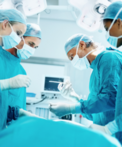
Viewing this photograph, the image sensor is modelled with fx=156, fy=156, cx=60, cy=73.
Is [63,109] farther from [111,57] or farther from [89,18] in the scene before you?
[89,18]

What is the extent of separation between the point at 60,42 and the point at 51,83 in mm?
1028

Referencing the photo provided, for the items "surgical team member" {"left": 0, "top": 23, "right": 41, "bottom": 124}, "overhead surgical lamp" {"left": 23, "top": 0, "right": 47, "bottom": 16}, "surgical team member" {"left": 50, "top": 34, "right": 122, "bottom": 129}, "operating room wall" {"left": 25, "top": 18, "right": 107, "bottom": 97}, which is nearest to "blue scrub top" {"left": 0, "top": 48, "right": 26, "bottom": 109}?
"surgical team member" {"left": 0, "top": 23, "right": 41, "bottom": 124}

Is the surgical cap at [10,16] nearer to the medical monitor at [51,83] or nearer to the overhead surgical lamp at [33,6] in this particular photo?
the overhead surgical lamp at [33,6]

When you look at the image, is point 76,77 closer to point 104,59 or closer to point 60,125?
point 104,59

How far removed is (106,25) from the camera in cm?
125

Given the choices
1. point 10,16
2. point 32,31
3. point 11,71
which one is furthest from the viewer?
point 32,31

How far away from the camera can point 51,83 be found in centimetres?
265

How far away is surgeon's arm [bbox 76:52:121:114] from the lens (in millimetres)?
1112

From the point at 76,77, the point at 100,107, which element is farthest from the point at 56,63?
the point at 100,107

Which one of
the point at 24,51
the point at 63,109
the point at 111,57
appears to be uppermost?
the point at 24,51

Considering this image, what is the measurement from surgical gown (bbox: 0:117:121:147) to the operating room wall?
274cm

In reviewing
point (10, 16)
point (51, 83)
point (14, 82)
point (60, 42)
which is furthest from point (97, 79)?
point (60, 42)

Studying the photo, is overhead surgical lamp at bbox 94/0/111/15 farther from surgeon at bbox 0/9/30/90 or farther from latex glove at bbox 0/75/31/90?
latex glove at bbox 0/75/31/90

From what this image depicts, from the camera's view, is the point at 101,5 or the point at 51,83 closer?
the point at 101,5
